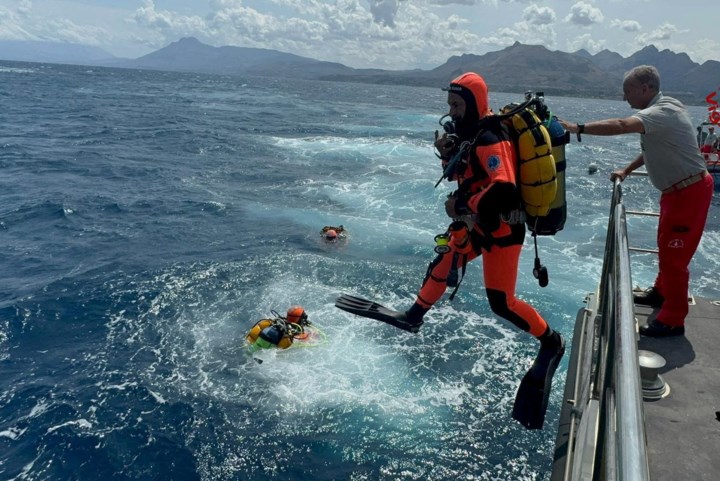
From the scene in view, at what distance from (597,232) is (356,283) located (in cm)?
1281

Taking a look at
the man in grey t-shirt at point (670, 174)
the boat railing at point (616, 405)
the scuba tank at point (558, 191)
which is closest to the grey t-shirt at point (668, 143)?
the man in grey t-shirt at point (670, 174)

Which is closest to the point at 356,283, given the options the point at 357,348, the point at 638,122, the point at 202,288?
the point at 357,348

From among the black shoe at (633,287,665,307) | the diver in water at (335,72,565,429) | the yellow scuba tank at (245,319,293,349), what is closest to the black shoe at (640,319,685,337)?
the black shoe at (633,287,665,307)

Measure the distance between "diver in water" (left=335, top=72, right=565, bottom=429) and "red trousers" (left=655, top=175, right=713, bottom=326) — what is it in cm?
Answer: 124

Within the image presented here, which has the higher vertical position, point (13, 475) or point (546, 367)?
point (546, 367)

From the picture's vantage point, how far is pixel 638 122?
4.87 meters

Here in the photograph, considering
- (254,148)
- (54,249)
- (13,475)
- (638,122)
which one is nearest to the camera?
(638,122)

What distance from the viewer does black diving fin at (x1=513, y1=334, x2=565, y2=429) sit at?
584 cm

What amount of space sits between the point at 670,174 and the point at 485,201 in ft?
6.61

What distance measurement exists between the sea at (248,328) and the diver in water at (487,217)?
174 inches

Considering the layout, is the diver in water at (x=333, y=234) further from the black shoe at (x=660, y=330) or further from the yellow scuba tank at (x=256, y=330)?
the black shoe at (x=660, y=330)

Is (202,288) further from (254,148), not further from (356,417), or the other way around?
(254,148)

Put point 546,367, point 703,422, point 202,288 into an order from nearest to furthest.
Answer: point 703,422 → point 546,367 → point 202,288

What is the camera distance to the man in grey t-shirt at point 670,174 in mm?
4898
